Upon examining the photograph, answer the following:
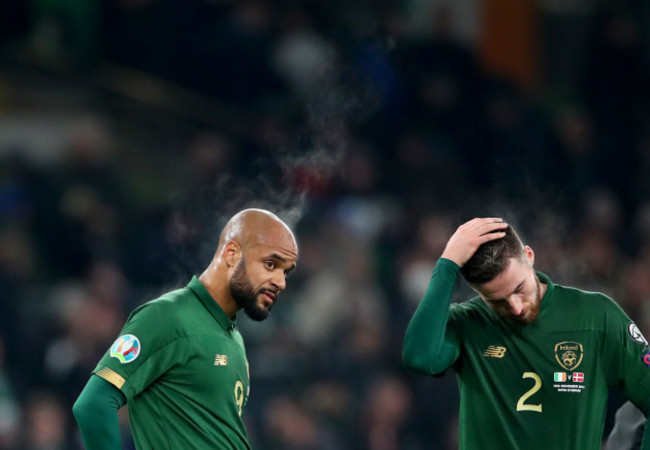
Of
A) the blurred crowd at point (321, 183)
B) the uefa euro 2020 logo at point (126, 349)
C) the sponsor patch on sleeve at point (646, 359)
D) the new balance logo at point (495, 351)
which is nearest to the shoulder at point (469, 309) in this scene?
the new balance logo at point (495, 351)

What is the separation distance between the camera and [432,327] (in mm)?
3785

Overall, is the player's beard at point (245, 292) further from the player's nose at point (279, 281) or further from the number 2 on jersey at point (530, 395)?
the number 2 on jersey at point (530, 395)

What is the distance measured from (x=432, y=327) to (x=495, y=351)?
332mm

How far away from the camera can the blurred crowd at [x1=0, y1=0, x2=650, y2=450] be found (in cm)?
770

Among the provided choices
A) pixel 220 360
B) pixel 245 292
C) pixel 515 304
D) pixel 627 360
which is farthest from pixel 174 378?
pixel 627 360

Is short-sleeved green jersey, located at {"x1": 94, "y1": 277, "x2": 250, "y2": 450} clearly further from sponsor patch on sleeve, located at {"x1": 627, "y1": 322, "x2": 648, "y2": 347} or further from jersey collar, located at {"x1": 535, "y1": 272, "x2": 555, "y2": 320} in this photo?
sponsor patch on sleeve, located at {"x1": 627, "y1": 322, "x2": 648, "y2": 347}

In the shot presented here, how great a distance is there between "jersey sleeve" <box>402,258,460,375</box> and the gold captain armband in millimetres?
1021

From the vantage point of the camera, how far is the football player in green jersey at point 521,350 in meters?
3.82

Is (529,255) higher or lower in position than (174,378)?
higher

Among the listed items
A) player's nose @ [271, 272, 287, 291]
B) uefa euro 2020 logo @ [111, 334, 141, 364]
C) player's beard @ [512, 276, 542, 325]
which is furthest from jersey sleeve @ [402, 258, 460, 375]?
uefa euro 2020 logo @ [111, 334, 141, 364]

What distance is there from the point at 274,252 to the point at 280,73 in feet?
20.4

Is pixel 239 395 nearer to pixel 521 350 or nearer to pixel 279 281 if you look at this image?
pixel 279 281

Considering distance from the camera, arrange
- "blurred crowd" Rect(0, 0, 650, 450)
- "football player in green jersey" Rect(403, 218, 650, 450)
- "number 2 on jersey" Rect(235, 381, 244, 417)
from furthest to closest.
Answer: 1. "blurred crowd" Rect(0, 0, 650, 450)
2. "number 2 on jersey" Rect(235, 381, 244, 417)
3. "football player in green jersey" Rect(403, 218, 650, 450)

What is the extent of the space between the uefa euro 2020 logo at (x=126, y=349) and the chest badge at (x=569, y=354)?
1545 millimetres
